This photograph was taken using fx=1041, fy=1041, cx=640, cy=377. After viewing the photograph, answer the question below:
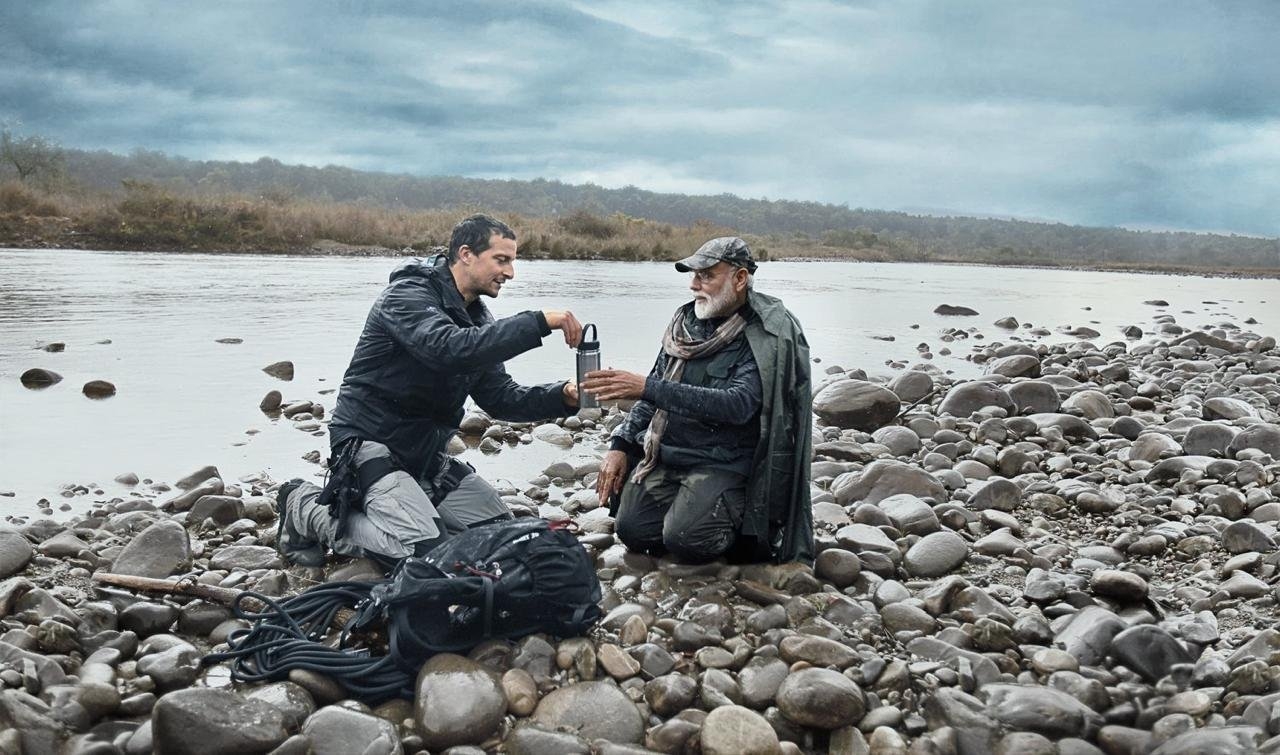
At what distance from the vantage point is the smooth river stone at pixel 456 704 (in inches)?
117

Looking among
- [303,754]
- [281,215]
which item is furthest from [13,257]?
[303,754]

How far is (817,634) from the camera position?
3.77 m

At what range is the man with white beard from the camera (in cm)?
431

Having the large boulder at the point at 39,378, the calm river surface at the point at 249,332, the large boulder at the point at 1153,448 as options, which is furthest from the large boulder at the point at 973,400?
the large boulder at the point at 39,378

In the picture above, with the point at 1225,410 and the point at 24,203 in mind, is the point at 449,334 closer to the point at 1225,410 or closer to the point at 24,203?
the point at 1225,410

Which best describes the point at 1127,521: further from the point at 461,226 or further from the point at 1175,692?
the point at 461,226

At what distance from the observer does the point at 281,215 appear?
35250mm

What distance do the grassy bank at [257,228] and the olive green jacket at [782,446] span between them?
3136 centimetres

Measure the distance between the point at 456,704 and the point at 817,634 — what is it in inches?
54.5

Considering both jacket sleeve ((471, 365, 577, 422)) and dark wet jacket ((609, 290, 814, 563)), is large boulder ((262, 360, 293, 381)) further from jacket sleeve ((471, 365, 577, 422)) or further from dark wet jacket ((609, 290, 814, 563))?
dark wet jacket ((609, 290, 814, 563))

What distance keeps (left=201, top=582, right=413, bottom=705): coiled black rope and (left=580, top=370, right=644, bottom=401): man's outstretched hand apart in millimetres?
1154

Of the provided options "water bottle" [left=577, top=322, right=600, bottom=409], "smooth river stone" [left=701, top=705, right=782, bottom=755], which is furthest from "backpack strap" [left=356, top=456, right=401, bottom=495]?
"smooth river stone" [left=701, top=705, right=782, bottom=755]

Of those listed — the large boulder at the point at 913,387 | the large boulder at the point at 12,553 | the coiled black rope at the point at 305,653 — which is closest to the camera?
the coiled black rope at the point at 305,653

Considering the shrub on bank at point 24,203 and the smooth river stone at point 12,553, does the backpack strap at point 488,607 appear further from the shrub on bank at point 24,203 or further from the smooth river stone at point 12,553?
the shrub on bank at point 24,203
